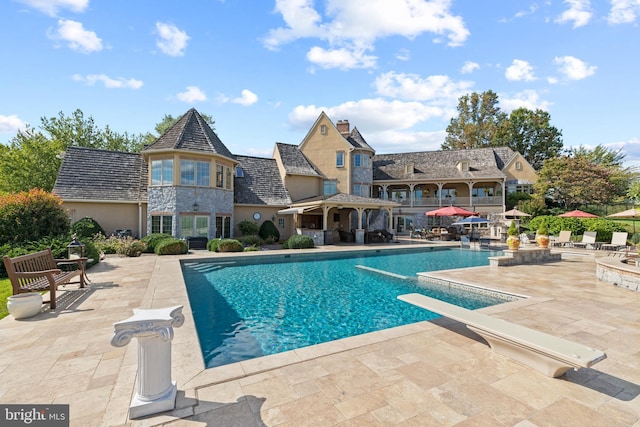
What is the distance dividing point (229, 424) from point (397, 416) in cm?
172

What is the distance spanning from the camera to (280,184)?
26609mm

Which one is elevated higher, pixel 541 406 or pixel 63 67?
pixel 63 67

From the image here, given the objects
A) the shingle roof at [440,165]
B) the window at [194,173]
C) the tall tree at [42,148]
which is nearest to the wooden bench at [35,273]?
the window at [194,173]

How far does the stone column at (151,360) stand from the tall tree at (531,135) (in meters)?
50.9

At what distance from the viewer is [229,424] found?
293 cm

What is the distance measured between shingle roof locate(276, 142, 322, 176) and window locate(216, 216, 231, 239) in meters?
7.20

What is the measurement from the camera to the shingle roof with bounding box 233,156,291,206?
24.3m

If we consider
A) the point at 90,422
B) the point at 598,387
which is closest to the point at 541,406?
the point at 598,387

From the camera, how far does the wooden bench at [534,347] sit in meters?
3.53

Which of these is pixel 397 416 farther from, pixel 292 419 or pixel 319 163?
pixel 319 163

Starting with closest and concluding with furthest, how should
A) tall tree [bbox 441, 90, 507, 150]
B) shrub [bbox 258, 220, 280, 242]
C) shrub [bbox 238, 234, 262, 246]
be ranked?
shrub [bbox 238, 234, 262, 246] < shrub [bbox 258, 220, 280, 242] < tall tree [bbox 441, 90, 507, 150]

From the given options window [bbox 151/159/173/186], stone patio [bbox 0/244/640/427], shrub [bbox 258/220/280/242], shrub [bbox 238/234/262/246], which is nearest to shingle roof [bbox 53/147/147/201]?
window [bbox 151/159/173/186]

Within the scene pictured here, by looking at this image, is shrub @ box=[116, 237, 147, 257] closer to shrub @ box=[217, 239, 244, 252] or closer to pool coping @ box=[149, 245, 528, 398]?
shrub @ box=[217, 239, 244, 252]

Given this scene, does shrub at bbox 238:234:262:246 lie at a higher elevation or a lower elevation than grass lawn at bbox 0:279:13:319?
higher
